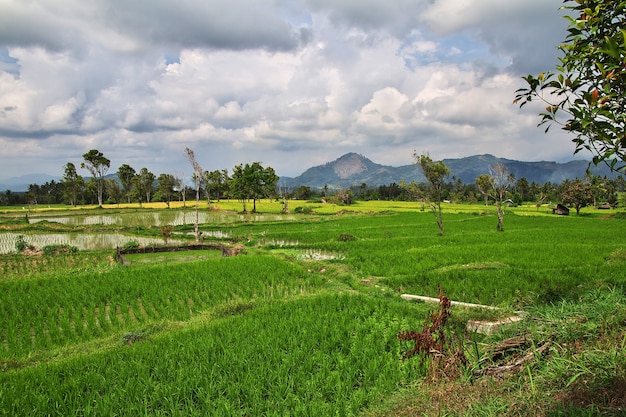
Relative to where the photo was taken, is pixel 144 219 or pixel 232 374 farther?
pixel 144 219

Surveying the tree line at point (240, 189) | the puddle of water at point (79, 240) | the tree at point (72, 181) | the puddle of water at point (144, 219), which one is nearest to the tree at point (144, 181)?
the tree line at point (240, 189)

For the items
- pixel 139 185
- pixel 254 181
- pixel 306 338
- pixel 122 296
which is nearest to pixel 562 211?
pixel 254 181

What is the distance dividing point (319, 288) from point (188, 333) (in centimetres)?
494

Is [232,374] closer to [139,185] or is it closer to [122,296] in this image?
[122,296]

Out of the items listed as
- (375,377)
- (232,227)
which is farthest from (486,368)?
(232,227)

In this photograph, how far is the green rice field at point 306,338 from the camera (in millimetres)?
3703

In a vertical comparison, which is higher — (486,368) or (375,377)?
(486,368)

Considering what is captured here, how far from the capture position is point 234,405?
4.13m

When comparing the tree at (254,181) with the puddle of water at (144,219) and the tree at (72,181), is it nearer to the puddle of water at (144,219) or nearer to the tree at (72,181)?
the puddle of water at (144,219)

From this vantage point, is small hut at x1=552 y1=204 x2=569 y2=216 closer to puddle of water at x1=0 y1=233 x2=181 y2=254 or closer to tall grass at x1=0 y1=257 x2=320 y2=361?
→ tall grass at x1=0 y1=257 x2=320 y2=361

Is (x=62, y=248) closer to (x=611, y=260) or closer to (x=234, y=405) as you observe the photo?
(x=234, y=405)

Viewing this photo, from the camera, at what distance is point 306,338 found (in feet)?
19.5

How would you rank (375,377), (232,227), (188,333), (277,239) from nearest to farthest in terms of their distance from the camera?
(375,377) → (188,333) → (277,239) → (232,227)

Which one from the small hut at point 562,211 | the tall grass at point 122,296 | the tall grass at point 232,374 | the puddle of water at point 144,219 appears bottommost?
the tall grass at point 122,296
